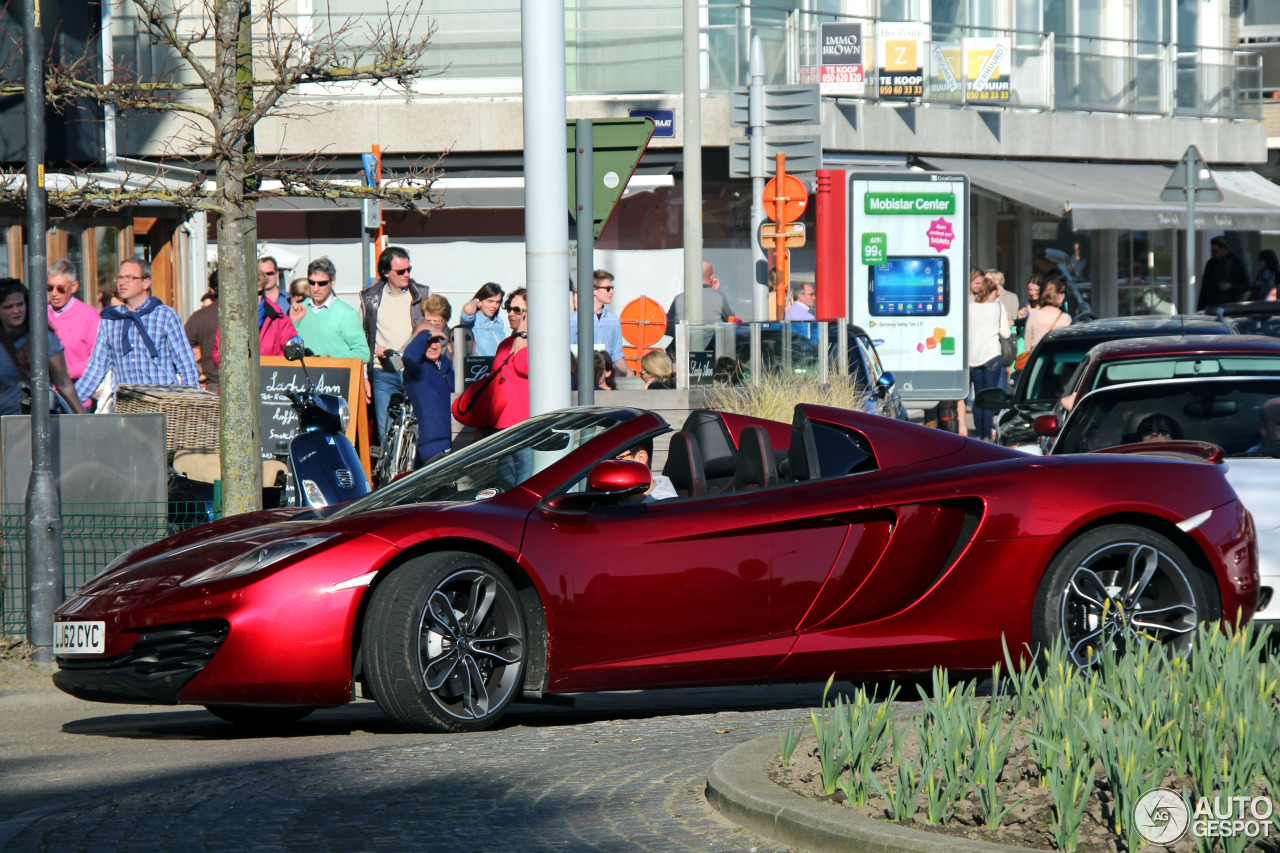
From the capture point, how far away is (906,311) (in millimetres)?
20719

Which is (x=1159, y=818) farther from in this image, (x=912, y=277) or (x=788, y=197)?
(x=788, y=197)

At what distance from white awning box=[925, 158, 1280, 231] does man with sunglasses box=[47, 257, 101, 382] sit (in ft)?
53.6

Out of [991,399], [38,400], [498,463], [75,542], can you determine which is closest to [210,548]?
[498,463]

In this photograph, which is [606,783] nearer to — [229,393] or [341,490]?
[229,393]

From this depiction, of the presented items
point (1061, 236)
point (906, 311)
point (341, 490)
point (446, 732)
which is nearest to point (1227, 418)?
point (446, 732)

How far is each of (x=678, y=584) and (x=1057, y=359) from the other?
8424mm

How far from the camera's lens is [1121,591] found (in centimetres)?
687

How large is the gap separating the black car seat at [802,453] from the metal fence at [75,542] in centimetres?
407

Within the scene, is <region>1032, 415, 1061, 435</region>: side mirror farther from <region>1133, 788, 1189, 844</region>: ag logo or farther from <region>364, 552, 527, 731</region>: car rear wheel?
<region>1133, 788, 1189, 844</region>: ag logo

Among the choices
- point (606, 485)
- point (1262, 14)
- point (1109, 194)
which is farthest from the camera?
point (1262, 14)

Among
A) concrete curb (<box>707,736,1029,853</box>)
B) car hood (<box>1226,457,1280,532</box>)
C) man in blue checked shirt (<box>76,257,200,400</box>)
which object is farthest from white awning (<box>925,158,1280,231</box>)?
concrete curb (<box>707,736,1029,853</box>)

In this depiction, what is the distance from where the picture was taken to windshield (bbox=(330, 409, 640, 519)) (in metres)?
6.74

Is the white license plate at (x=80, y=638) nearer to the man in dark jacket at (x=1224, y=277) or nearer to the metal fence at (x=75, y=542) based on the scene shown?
the metal fence at (x=75, y=542)

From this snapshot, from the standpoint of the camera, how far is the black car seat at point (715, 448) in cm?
713
